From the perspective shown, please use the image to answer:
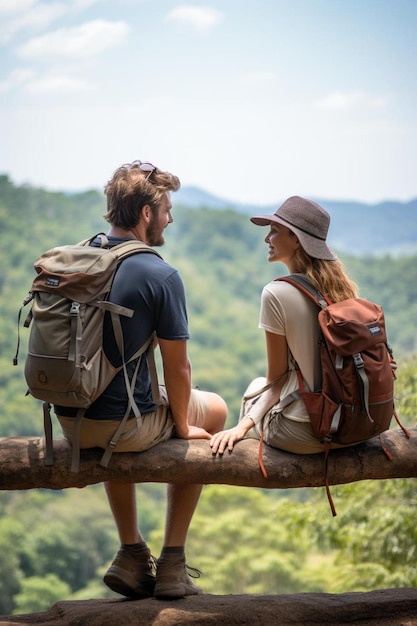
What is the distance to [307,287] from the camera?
9.62ft

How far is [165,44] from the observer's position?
3344 inches

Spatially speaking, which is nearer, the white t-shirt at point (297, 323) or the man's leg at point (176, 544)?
the white t-shirt at point (297, 323)

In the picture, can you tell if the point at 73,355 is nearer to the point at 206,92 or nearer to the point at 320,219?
the point at 320,219

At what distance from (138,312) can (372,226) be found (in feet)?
271

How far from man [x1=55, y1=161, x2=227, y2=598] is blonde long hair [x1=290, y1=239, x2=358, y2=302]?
18.4 inches

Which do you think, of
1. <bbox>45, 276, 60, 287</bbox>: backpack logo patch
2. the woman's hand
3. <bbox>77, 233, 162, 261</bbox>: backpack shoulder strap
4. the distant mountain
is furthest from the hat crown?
the distant mountain

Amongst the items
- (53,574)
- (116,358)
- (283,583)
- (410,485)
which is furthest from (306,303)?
(53,574)

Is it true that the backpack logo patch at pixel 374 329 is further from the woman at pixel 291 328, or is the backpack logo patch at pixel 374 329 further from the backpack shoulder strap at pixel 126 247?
the backpack shoulder strap at pixel 126 247

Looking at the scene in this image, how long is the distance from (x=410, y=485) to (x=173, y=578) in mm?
5403

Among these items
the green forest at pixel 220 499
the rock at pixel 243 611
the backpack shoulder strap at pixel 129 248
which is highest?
the backpack shoulder strap at pixel 129 248

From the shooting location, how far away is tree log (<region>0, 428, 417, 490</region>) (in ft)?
9.58

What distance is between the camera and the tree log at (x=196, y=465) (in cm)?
292

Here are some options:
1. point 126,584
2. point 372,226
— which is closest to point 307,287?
point 126,584

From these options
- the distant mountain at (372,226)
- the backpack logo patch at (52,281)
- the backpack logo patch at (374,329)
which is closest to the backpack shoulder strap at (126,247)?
the backpack logo patch at (52,281)
